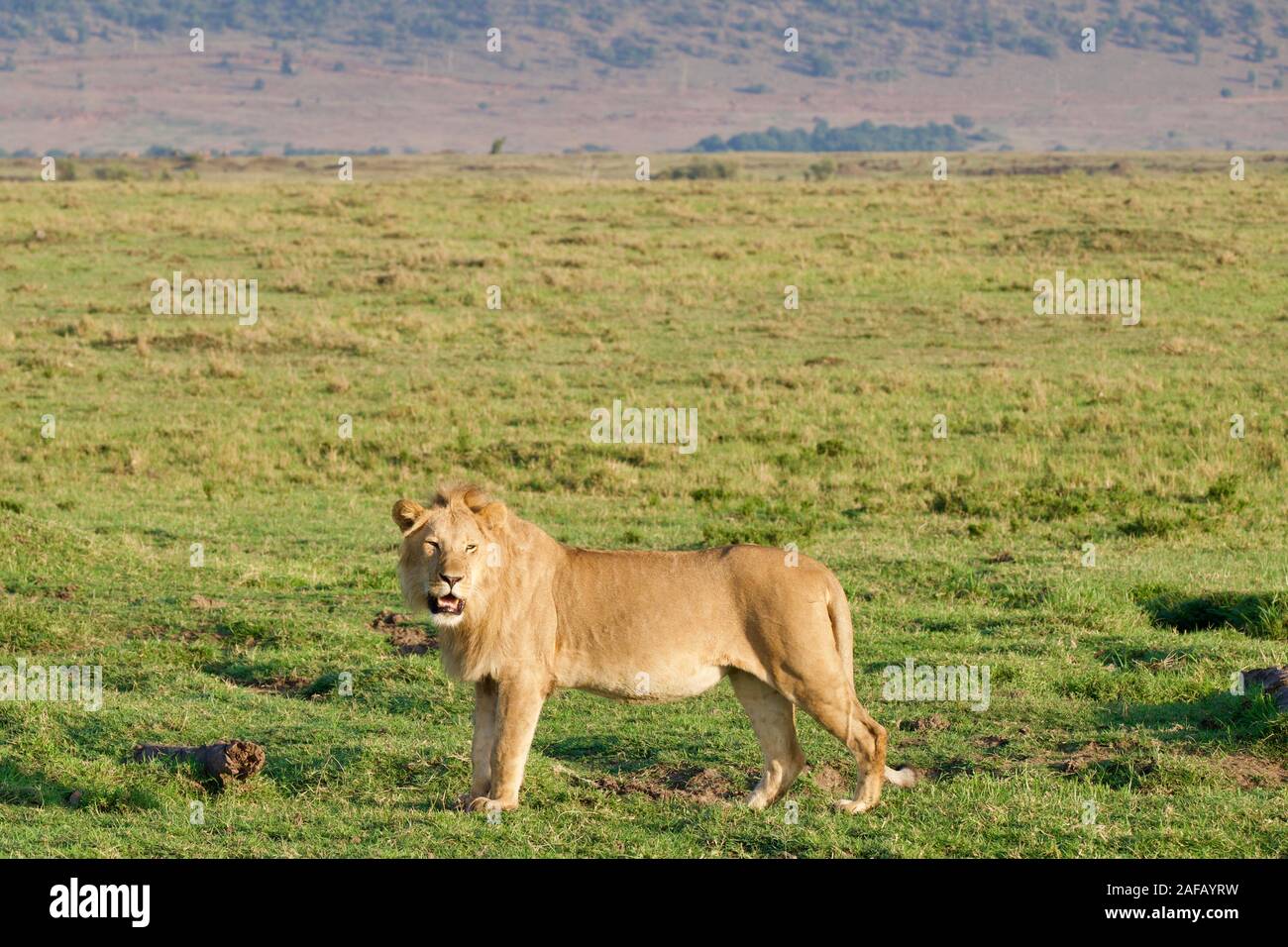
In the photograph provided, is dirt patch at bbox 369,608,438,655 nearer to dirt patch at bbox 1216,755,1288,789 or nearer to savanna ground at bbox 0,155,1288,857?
savanna ground at bbox 0,155,1288,857

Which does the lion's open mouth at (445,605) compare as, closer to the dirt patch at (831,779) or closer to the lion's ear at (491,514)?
the lion's ear at (491,514)

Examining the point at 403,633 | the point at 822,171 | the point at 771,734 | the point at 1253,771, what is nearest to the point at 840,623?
the point at 771,734

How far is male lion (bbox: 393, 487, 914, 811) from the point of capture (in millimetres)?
6734

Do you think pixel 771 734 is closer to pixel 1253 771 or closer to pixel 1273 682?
pixel 1253 771

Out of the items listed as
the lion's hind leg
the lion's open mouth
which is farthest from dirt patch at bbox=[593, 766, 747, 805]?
the lion's open mouth

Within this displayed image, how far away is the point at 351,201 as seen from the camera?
41438 mm

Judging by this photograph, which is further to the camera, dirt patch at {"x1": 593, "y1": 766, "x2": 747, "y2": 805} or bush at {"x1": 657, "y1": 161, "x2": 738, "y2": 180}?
bush at {"x1": 657, "y1": 161, "x2": 738, "y2": 180}

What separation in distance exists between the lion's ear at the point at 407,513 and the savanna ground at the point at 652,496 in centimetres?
130

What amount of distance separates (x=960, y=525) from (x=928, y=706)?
6.00 meters

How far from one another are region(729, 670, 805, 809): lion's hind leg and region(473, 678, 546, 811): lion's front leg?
2.91ft

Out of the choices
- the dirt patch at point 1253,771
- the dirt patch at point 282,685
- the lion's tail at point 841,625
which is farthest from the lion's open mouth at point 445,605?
the dirt patch at point 1253,771

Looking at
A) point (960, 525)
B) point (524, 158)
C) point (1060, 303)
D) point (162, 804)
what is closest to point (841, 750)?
point (162, 804)

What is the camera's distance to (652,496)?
15.9 meters

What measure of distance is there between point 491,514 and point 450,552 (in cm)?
29
